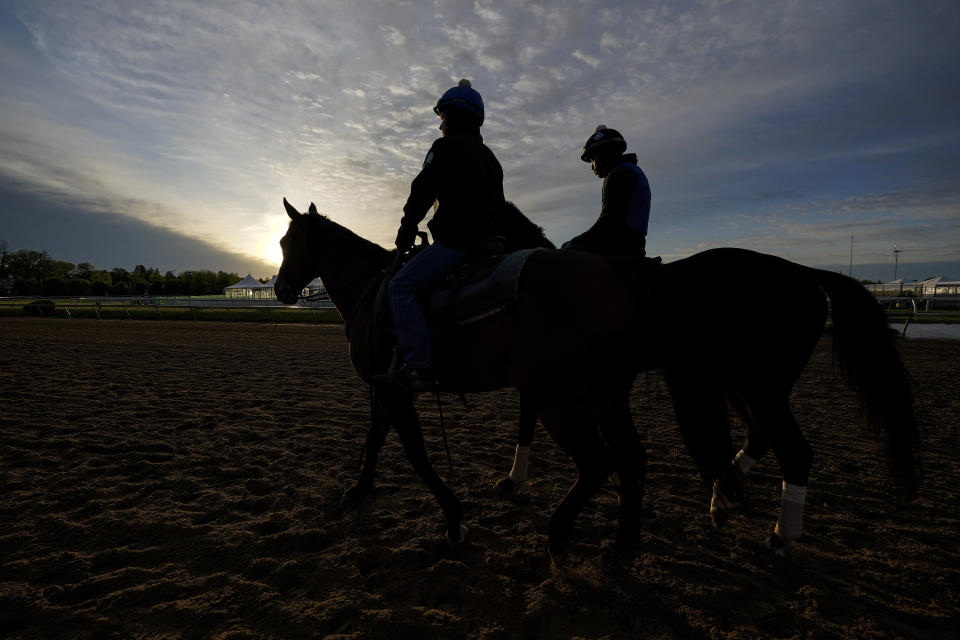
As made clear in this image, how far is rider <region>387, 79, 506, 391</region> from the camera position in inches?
116

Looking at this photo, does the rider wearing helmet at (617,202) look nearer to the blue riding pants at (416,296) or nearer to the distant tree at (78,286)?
the blue riding pants at (416,296)

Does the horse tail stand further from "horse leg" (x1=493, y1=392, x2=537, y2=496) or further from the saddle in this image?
"horse leg" (x1=493, y1=392, x2=537, y2=496)

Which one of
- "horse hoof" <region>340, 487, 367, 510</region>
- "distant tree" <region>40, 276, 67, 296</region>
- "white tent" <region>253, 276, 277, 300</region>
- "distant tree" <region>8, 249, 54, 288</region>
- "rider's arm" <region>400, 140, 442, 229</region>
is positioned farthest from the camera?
"distant tree" <region>8, 249, 54, 288</region>

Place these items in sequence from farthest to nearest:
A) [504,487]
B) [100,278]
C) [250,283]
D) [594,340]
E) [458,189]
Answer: [100,278], [250,283], [504,487], [458,189], [594,340]

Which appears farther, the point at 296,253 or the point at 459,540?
the point at 296,253

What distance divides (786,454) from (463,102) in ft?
11.1

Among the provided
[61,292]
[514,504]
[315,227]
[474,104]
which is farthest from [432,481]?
[61,292]

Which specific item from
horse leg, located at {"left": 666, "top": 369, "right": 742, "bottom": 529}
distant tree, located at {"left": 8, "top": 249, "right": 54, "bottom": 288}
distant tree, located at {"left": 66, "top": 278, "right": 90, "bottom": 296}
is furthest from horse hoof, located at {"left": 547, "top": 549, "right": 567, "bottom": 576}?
distant tree, located at {"left": 8, "top": 249, "right": 54, "bottom": 288}

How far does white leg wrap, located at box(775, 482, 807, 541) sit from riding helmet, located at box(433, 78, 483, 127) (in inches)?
136

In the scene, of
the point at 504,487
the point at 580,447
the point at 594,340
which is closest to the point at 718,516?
the point at 580,447

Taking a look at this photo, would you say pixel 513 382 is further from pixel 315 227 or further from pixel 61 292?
pixel 61 292

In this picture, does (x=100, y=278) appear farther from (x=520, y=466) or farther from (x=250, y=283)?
(x=520, y=466)

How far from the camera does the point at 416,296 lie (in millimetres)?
3012

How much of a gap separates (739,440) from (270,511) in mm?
5445
